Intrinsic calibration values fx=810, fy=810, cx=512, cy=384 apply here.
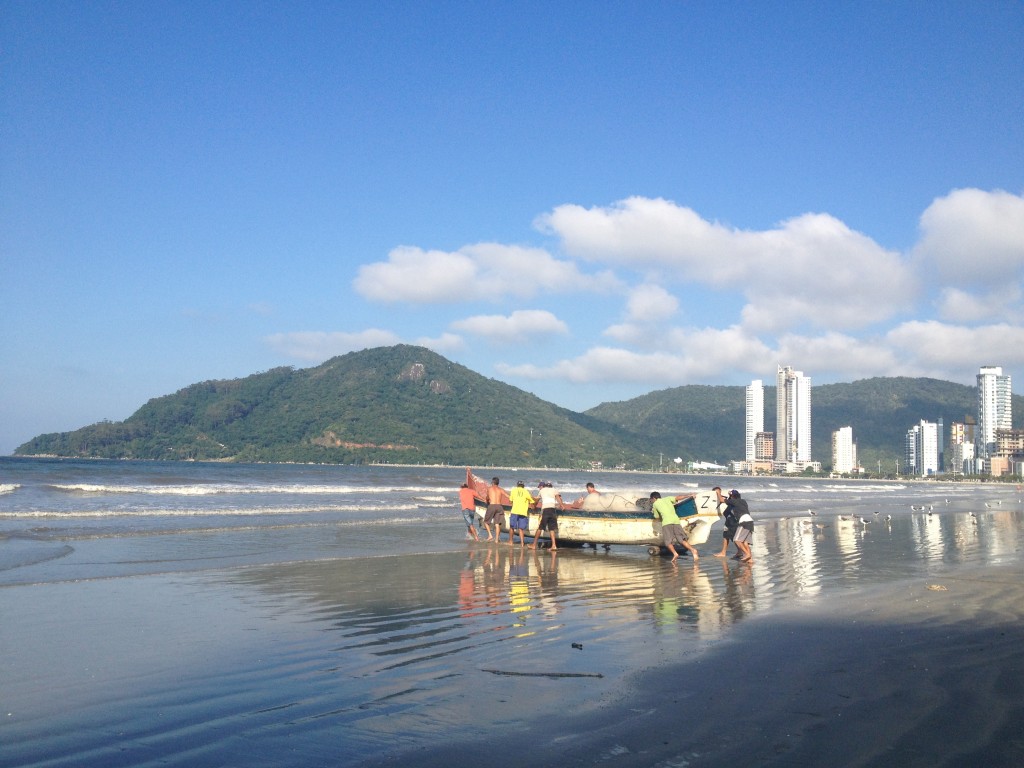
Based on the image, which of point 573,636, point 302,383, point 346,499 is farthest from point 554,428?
point 573,636

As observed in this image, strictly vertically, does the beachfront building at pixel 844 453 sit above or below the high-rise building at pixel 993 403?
below

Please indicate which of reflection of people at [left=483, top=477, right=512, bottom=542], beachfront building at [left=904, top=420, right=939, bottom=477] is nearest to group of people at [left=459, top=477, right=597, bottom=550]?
reflection of people at [left=483, top=477, right=512, bottom=542]

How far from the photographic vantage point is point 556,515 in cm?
1930

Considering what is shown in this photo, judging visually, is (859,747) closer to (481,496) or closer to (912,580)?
(912,580)

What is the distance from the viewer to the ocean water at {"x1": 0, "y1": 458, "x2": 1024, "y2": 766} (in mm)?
5949

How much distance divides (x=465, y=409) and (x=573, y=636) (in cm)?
13748

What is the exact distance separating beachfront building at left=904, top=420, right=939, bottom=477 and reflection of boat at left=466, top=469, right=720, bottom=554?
547ft

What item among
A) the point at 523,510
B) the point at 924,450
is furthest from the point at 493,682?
the point at 924,450

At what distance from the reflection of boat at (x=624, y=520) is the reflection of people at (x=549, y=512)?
7.8 inches

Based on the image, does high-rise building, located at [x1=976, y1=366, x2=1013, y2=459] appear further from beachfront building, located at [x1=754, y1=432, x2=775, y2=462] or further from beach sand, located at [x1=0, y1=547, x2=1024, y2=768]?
beach sand, located at [x1=0, y1=547, x2=1024, y2=768]

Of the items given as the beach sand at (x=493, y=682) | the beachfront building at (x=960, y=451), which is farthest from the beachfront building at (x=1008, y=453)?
the beach sand at (x=493, y=682)

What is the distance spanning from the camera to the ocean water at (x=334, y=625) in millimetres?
5949

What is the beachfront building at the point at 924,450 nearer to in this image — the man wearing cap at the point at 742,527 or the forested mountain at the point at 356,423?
the forested mountain at the point at 356,423

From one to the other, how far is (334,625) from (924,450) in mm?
184717
